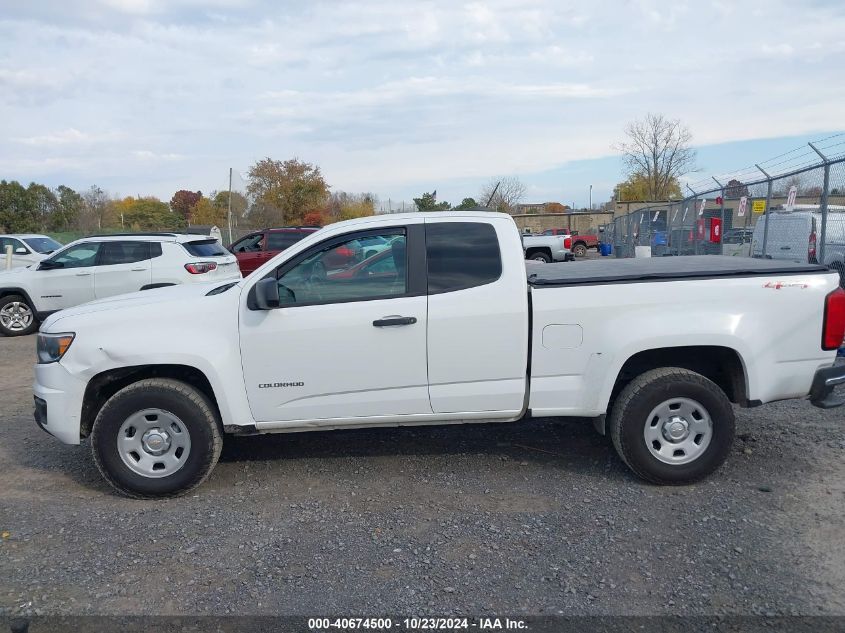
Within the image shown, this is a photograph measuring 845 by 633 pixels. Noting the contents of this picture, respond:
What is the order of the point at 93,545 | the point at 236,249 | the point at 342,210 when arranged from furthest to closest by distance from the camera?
the point at 342,210 < the point at 236,249 < the point at 93,545

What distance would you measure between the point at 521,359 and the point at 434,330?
617mm

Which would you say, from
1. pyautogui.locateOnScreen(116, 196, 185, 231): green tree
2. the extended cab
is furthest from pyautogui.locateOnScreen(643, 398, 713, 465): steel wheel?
pyautogui.locateOnScreen(116, 196, 185, 231): green tree

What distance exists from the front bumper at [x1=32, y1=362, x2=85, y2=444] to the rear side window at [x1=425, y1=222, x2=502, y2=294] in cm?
251

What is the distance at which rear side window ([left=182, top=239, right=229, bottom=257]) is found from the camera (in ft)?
40.0

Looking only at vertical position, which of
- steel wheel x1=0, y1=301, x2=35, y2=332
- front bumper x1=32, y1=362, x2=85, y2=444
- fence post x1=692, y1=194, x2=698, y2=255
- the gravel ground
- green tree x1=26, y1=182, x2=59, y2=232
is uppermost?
green tree x1=26, y1=182, x2=59, y2=232

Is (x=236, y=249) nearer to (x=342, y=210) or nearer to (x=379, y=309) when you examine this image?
(x=379, y=309)

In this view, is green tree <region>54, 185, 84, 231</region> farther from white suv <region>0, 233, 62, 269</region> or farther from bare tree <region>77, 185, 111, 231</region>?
white suv <region>0, 233, 62, 269</region>

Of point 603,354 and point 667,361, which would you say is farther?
point 667,361

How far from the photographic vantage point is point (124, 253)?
12156 mm

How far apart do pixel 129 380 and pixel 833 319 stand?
490cm

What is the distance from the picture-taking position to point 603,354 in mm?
4676

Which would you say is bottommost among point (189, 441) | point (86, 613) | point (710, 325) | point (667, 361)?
point (86, 613)

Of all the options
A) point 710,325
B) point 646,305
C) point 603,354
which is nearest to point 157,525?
point 603,354

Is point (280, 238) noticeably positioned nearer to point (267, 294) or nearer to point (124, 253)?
point (124, 253)
